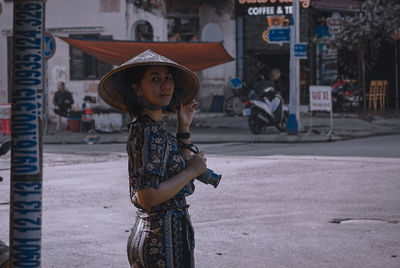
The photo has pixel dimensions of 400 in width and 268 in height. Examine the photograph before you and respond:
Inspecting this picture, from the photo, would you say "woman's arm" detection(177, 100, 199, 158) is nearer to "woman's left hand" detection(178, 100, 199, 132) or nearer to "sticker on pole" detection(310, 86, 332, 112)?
"woman's left hand" detection(178, 100, 199, 132)

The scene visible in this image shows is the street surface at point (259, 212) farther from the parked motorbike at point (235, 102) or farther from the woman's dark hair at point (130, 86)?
the parked motorbike at point (235, 102)

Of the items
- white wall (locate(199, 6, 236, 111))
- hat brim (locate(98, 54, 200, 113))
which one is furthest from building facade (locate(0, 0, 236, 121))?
hat brim (locate(98, 54, 200, 113))

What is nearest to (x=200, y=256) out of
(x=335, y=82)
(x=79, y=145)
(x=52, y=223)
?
(x=52, y=223)

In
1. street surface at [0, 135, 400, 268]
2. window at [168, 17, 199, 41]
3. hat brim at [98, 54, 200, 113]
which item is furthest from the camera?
window at [168, 17, 199, 41]

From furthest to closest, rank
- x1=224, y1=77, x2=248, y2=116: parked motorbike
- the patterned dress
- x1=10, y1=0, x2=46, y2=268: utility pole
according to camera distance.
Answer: x1=224, y1=77, x2=248, y2=116: parked motorbike → the patterned dress → x1=10, y1=0, x2=46, y2=268: utility pole

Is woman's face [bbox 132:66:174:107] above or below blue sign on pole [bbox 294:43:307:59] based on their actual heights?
below

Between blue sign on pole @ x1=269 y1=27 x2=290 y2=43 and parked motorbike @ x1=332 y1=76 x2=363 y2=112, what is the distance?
33.6ft

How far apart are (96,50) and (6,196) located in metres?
11.5

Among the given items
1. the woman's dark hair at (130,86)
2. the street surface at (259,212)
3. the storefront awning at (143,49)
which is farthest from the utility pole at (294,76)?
the woman's dark hair at (130,86)

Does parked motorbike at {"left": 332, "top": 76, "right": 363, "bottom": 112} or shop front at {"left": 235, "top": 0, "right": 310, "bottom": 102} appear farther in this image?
shop front at {"left": 235, "top": 0, "right": 310, "bottom": 102}

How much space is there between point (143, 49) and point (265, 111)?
12.2 ft

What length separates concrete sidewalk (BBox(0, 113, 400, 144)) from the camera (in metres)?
19.6

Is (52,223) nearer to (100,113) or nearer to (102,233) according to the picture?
(102,233)

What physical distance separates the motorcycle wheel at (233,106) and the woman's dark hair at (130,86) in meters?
25.9
